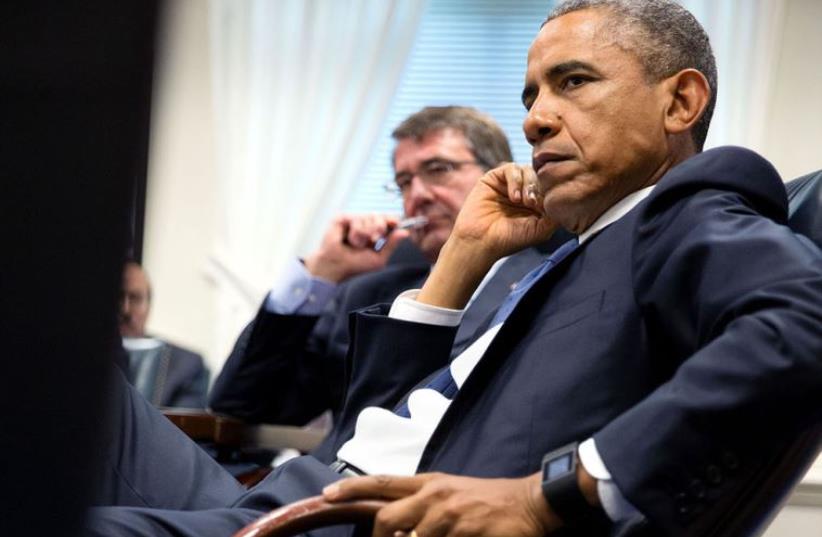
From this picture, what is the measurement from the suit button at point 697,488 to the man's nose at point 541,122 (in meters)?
0.70

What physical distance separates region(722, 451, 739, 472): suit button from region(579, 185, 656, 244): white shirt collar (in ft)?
1.76

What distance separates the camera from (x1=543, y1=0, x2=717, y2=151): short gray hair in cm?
174

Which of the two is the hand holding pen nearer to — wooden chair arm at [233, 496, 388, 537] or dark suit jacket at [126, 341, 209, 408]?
dark suit jacket at [126, 341, 209, 408]

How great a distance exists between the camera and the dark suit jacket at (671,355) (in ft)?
3.86

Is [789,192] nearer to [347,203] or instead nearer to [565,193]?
[565,193]

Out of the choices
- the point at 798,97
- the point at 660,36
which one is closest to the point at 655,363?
the point at 660,36

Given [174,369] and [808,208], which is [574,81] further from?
[174,369]

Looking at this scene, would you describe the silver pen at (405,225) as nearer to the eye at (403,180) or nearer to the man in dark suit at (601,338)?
the eye at (403,180)

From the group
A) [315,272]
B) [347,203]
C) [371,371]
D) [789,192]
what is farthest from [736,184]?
[347,203]

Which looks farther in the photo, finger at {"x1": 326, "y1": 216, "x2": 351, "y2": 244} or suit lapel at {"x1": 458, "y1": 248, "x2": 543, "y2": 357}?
finger at {"x1": 326, "y1": 216, "x2": 351, "y2": 244}

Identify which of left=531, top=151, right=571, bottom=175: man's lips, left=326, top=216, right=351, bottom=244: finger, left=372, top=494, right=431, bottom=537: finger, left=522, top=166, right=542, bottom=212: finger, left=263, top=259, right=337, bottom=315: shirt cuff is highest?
left=531, top=151, right=571, bottom=175: man's lips

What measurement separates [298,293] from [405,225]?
0.33 metres

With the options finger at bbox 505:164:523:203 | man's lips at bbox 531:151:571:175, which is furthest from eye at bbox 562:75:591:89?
finger at bbox 505:164:523:203

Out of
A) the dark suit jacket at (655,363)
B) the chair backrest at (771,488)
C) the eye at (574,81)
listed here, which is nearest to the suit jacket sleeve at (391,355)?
the dark suit jacket at (655,363)
